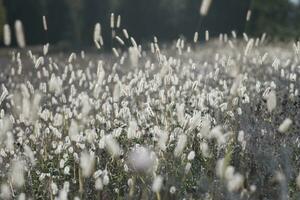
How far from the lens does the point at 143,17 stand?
35500 mm

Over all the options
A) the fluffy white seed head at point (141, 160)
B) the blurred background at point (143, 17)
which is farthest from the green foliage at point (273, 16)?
the fluffy white seed head at point (141, 160)

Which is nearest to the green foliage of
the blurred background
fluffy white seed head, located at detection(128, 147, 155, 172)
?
the blurred background

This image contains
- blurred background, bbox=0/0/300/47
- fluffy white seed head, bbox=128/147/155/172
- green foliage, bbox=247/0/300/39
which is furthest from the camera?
blurred background, bbox=0/0/300/47

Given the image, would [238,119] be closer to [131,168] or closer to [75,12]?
[131,168]

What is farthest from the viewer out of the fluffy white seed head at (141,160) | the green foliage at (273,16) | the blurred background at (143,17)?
the blurred background at (143,17)

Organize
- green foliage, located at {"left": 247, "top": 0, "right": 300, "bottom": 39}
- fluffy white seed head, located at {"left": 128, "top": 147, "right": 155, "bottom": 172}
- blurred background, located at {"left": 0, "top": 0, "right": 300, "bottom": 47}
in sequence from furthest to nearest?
blurred background, located at {"left": 0, "top": 0, "right": 300, "bottom": 47}
green foliage, located at {"left": 247, "top": 0, "right": 300, "bottom": 39}
fluffy white seed head, located at {"left": 128, "top": 147, "right": 155, "bottom": 172}

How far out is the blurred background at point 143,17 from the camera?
1181 inches

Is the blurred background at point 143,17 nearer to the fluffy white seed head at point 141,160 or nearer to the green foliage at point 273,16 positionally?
the green foliage at point 273,16

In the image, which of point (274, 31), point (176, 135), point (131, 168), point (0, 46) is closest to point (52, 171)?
point (131, 168)

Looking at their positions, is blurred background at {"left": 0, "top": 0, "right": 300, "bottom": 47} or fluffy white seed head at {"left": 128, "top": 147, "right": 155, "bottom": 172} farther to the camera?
blurred background at {"left": 0, "top": 0, "right": 300, "bottom": 47}

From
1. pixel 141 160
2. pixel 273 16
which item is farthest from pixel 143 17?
pixel 141 160

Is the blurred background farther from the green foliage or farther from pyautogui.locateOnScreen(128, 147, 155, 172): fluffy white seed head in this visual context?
pyautogui.locateOnScreen(128, 147, 155, 172): fluffy white seed head

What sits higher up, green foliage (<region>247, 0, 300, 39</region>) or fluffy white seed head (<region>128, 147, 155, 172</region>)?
fluffy white seed head (<region>128, 147, 155, 172</region>)

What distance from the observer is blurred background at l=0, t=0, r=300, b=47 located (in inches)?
1181
